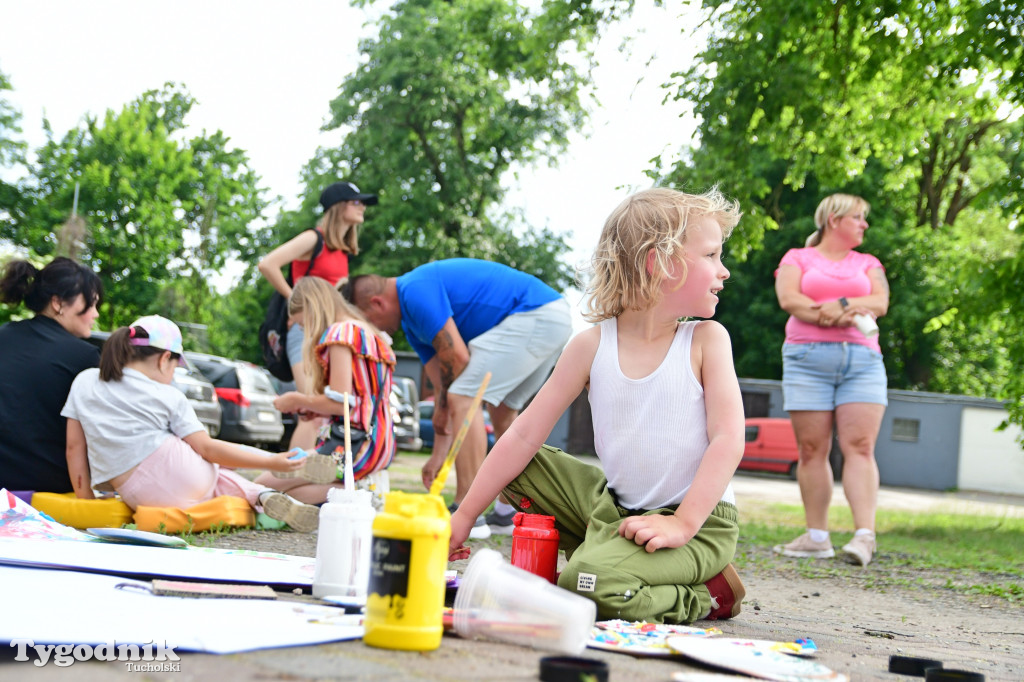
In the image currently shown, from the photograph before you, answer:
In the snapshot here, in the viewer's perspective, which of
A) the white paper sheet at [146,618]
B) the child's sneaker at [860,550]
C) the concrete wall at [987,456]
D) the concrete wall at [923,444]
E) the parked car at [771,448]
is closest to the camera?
the white paper sheet at [146,618]

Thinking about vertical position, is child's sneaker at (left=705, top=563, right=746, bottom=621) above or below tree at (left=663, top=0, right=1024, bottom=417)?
below

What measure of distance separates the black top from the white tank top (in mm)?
2843

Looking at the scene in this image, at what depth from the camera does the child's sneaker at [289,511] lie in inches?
172

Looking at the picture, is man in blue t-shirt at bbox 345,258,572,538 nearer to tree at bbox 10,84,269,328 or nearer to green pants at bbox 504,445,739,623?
green pants at bbox 504,445,739,623

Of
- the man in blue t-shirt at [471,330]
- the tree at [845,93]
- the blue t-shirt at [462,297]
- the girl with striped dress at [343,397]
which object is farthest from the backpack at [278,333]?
the tree at [845,93]

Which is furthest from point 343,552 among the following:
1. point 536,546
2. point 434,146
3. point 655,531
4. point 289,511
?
point 434,146

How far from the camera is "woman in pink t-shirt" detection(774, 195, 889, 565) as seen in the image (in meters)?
5.41

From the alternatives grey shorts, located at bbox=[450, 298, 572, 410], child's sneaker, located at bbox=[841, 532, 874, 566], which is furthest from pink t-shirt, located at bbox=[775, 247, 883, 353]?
grey shorts, located at bbox=[450, 298, 572, 410]

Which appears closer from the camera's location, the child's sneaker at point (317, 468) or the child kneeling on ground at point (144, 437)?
the child kneeling on ground at point (144, 437)

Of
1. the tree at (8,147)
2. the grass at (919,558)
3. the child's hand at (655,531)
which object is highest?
the tree at (8,147)

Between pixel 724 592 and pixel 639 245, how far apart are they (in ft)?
3.56

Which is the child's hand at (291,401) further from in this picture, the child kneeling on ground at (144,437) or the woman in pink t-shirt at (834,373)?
the woman in pink t-shirt at (834,373)

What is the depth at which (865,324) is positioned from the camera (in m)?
5.48

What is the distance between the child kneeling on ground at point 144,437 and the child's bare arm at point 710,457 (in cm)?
224
